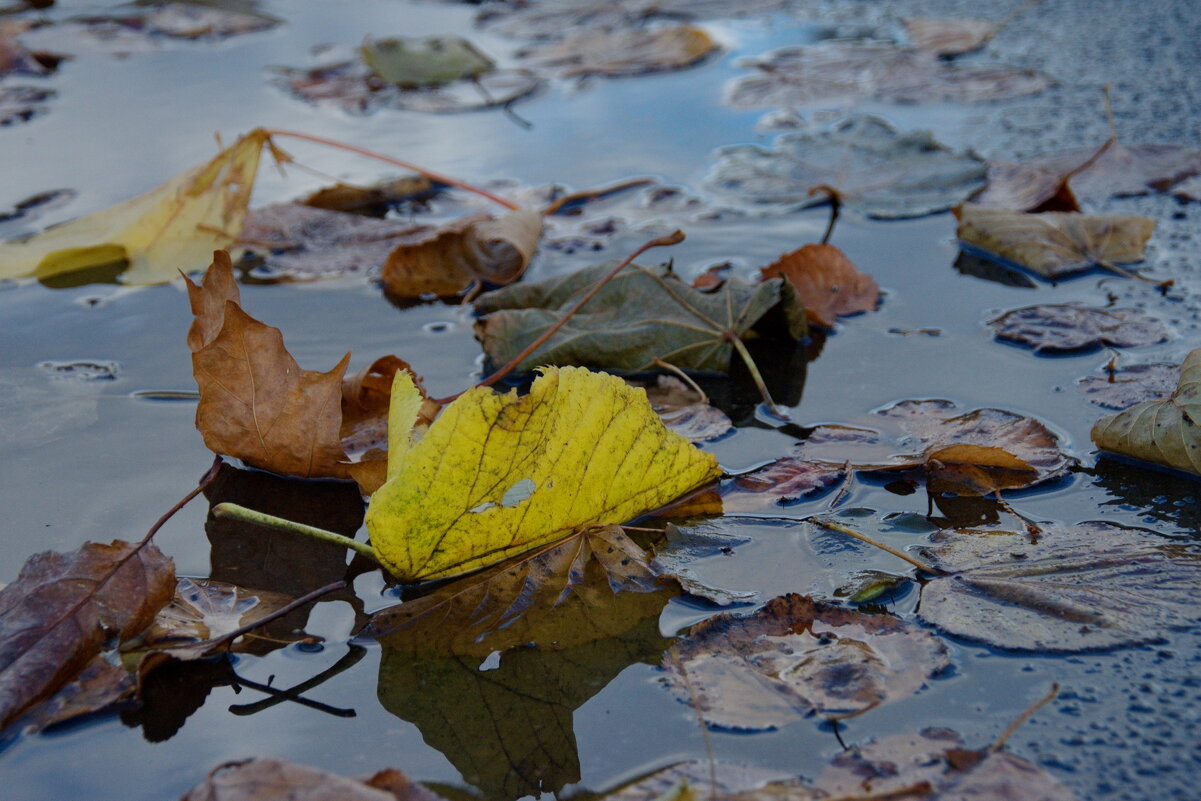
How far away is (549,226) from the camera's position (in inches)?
85.6

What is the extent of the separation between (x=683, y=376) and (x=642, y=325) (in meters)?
0.12

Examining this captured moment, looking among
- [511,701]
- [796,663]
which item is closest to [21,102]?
[511,701]

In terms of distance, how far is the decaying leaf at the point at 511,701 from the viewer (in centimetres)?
89

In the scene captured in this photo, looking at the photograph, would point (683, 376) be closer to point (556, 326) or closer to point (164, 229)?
point (556, 326)

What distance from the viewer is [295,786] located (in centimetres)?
79

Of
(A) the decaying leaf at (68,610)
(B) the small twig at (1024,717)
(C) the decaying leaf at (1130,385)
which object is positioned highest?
(A) the decaying leaf at (68,610)

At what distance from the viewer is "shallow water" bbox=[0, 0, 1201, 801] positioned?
2.97 feet

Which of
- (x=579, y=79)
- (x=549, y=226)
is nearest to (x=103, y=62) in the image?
(x=579, y=79)

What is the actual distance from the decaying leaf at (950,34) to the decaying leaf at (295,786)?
113 inches

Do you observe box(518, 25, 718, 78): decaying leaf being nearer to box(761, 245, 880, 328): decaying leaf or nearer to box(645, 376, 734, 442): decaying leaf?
box(761, 245, 880, 328): decaying leaf

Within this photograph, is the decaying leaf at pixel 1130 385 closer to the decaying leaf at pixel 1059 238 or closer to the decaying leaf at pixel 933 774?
the decaying leaf at pixel 1059 238

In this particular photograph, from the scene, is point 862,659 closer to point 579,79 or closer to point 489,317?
point 489,317

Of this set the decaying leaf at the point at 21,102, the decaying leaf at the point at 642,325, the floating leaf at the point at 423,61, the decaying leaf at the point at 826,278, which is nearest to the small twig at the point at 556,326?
the decaying leaf at the point at 642,325

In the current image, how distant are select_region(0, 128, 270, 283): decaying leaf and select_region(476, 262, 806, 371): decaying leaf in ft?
2.33
